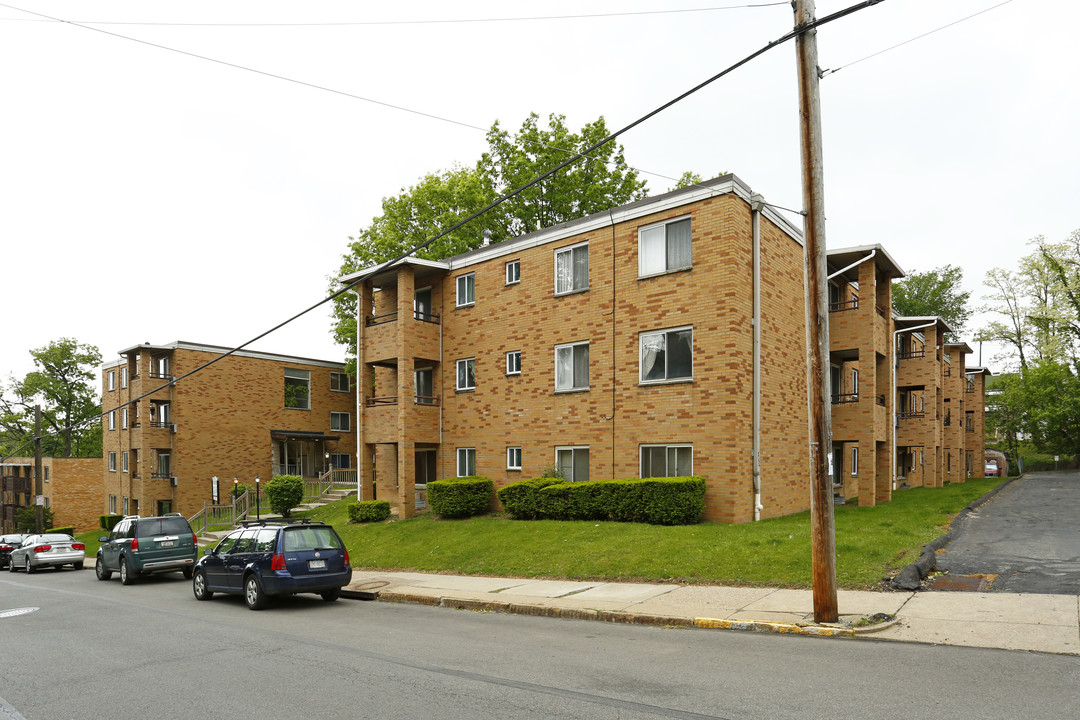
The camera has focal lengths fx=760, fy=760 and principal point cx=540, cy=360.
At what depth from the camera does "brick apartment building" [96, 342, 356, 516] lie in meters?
40.8

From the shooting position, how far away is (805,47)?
399 inches

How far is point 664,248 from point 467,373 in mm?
8735

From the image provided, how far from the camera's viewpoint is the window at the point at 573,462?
73.5 feet

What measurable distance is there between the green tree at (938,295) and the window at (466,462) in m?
51.7

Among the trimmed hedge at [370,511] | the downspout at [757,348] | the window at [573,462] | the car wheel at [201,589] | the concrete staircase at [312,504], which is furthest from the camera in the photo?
the concrete staircase at [312,504]

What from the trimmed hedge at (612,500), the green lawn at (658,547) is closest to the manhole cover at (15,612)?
the green lawn at (658,547)

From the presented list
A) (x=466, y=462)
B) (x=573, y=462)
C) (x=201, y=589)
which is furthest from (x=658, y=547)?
(x=466, y=462)

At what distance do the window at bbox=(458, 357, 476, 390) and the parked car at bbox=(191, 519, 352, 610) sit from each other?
11818 mm

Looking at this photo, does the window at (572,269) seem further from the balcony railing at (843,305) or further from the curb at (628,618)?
the curb at (628,618)

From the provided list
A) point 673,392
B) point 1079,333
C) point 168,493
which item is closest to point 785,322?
point 673,392

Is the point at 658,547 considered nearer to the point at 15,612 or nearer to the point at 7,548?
the point at 15,612

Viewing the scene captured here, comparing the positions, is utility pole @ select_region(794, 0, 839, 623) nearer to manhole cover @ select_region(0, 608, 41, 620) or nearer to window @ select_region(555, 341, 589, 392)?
window @ select_region(555, 341, 589, 392)

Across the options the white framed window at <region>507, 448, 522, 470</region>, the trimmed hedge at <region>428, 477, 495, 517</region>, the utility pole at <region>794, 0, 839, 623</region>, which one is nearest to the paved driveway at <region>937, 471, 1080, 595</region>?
the utility pole at <region>794, 0, 839, 623</region>

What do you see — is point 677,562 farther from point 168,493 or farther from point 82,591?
point 168,493
